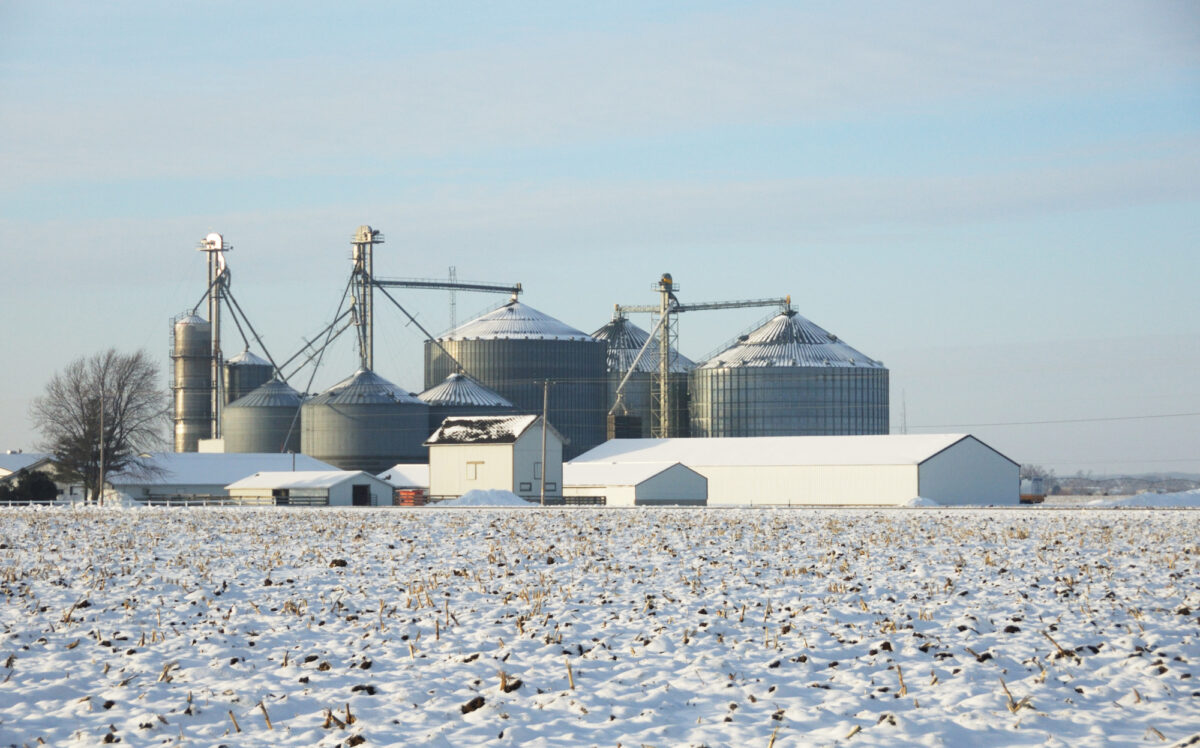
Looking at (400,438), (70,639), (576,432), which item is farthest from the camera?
(576,432)

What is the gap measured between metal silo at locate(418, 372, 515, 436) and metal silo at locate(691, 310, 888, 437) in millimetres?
15982

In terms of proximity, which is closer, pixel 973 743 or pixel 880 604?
pixel 973 743

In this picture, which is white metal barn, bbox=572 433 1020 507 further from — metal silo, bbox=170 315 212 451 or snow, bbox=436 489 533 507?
metal silo, bbox=170 315 212 451

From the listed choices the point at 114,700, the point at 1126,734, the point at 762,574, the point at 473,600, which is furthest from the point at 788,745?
the point at 762,574

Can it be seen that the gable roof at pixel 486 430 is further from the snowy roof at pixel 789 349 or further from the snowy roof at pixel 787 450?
the snowy roof at pixel 789 349

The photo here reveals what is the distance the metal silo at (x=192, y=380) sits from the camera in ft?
387

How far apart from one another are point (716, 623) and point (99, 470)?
69346 mm

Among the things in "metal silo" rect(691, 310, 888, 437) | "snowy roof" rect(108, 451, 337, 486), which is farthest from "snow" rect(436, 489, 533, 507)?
"metal silo" rect(691, 310, 888, 437)

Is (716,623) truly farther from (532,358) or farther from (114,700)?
(532,358)

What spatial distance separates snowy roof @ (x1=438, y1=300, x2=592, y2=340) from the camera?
111688 mm

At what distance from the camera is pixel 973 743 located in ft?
38.7

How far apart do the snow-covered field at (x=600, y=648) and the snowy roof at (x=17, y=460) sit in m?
78.6

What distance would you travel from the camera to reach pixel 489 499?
67.5 m

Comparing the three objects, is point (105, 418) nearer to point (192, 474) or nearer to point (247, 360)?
point (192, 474)
